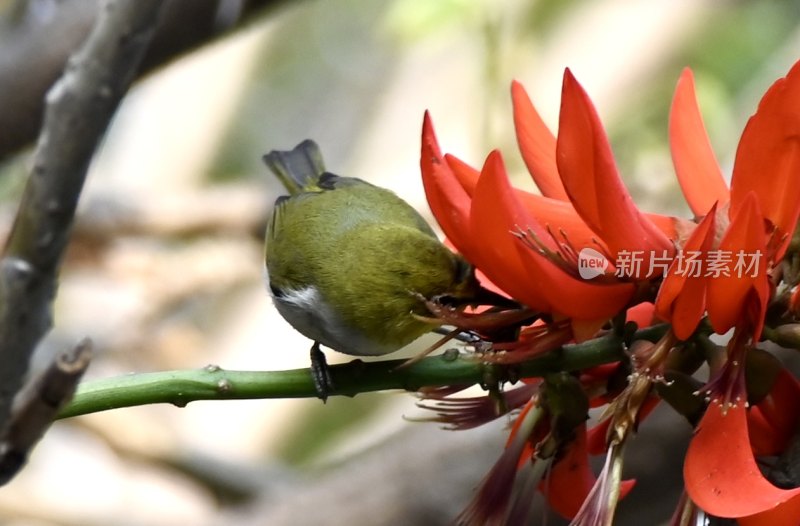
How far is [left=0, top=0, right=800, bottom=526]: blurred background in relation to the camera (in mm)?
1377

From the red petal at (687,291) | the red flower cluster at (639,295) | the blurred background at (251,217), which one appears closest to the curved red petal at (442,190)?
the red flower cluster at (639,295)

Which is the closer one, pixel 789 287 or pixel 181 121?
pixel 789 287

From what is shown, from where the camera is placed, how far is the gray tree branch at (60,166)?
1.94 feet

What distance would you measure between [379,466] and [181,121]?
67.5 inches

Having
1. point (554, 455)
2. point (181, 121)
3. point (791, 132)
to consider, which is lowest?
point (554, 455)

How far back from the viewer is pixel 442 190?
526 mm

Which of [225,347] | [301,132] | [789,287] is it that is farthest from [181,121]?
[789,287]

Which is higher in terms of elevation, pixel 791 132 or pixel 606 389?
pixel 791 132

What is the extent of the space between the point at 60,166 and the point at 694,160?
1.25 ft

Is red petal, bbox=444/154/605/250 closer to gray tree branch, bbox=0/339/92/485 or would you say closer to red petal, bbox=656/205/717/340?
red petal, bbox=656/205/717/340

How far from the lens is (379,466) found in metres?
1.48

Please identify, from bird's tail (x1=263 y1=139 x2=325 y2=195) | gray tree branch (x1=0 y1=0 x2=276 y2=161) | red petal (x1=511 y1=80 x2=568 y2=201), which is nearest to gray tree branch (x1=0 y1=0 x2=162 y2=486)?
red petal (x1=511 y1=80 x2=568 y2=201)

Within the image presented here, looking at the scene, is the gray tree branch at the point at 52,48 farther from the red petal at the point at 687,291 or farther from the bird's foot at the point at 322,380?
the red petal at the point at 687,291

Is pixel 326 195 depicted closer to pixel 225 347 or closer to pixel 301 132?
pixel 225 347
